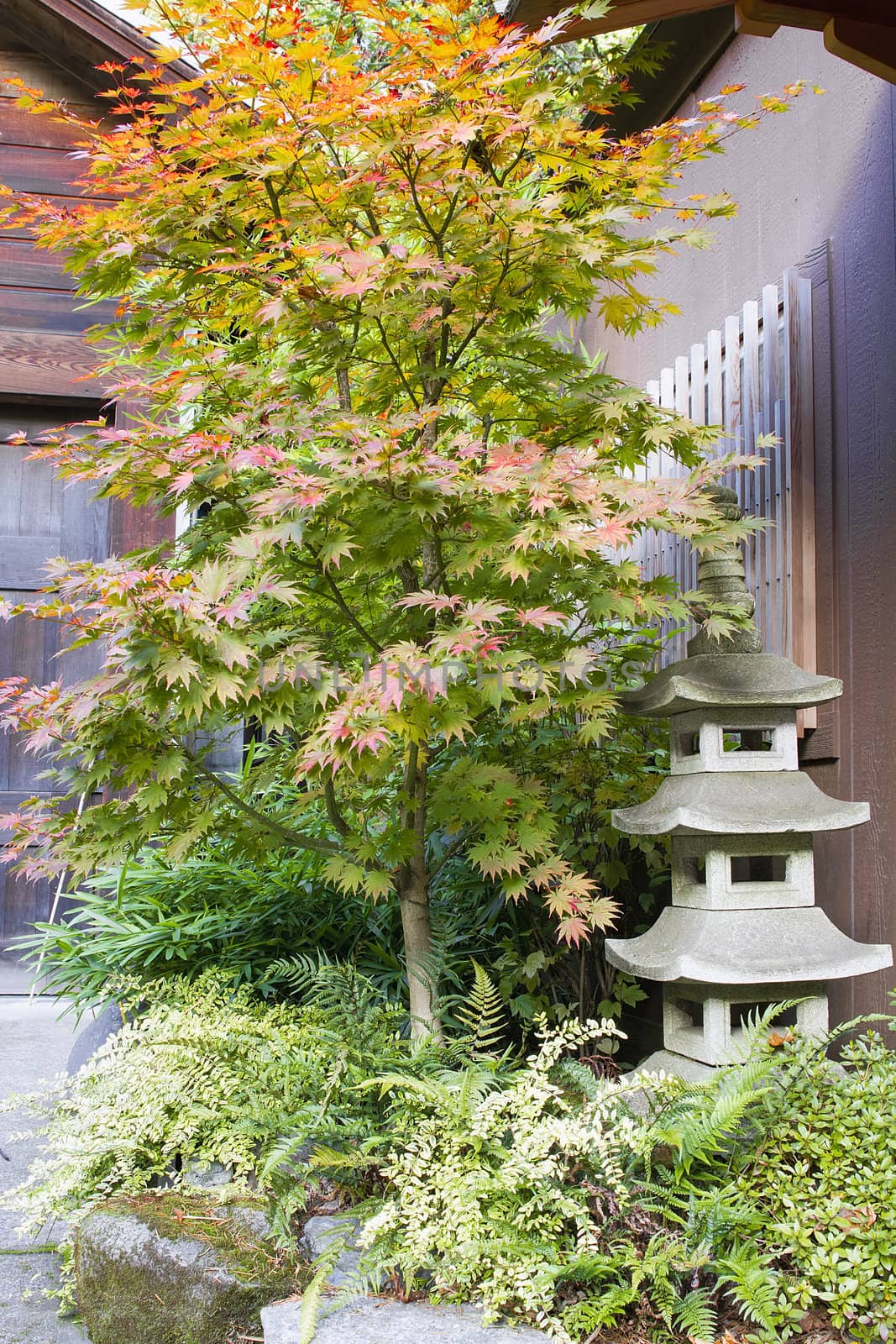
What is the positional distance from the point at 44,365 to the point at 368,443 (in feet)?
12.2

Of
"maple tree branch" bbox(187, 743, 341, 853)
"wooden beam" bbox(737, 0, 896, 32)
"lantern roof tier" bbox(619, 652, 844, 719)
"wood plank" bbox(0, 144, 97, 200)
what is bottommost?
"maple tree branch" bbox(187, 743, 341, 853)

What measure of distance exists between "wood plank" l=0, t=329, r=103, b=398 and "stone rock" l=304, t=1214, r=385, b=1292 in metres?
4.41

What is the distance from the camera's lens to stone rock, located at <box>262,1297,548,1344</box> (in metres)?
2.09

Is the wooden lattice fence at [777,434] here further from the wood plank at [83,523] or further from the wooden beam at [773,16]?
the wood plank at [83,523]

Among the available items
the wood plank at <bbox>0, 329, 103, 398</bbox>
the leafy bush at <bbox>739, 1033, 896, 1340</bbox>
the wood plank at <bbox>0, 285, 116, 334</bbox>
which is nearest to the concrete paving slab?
the leafy bush at <bbox>739, 1033, 896, 1340</bbox>

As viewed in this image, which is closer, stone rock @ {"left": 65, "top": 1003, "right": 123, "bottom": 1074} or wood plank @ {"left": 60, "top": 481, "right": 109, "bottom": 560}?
stone rock @ {"left": 65, "top": 1003, "right": 123, "bottom": 1074}

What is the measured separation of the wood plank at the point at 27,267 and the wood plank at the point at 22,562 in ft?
4.10

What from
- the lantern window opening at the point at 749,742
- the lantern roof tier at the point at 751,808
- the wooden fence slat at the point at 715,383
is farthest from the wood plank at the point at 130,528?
the lantern roof tier at the point at 751,808

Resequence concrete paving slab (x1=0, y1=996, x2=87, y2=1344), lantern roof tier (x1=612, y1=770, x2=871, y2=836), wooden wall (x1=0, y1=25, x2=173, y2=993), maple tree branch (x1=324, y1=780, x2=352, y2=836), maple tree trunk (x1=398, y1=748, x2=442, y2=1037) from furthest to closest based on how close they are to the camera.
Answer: wooden wall (x1=0, y1=25, x2=173, y2=993) → maple tree trunk (x1=398, y1=748, x2=442, y2=1037) → maple tree branch (x1=324, y1=780, x2=352, y2=836) → lantern roof tier (x1=612, y1=770, x2=871, y2=836) → concrete paving slab (x1=0, y1=996, x2=87, y2=1344)

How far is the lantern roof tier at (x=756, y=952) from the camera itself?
2719 millimetres

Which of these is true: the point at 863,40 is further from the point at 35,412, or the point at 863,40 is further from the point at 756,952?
the point at 35,412

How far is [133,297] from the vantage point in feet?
10.4

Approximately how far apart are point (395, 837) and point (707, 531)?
1.24m

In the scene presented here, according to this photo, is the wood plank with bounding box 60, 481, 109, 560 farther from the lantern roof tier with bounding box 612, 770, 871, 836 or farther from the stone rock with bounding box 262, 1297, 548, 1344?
the stone rock with bounding box 262, 1297, 548, 1344
